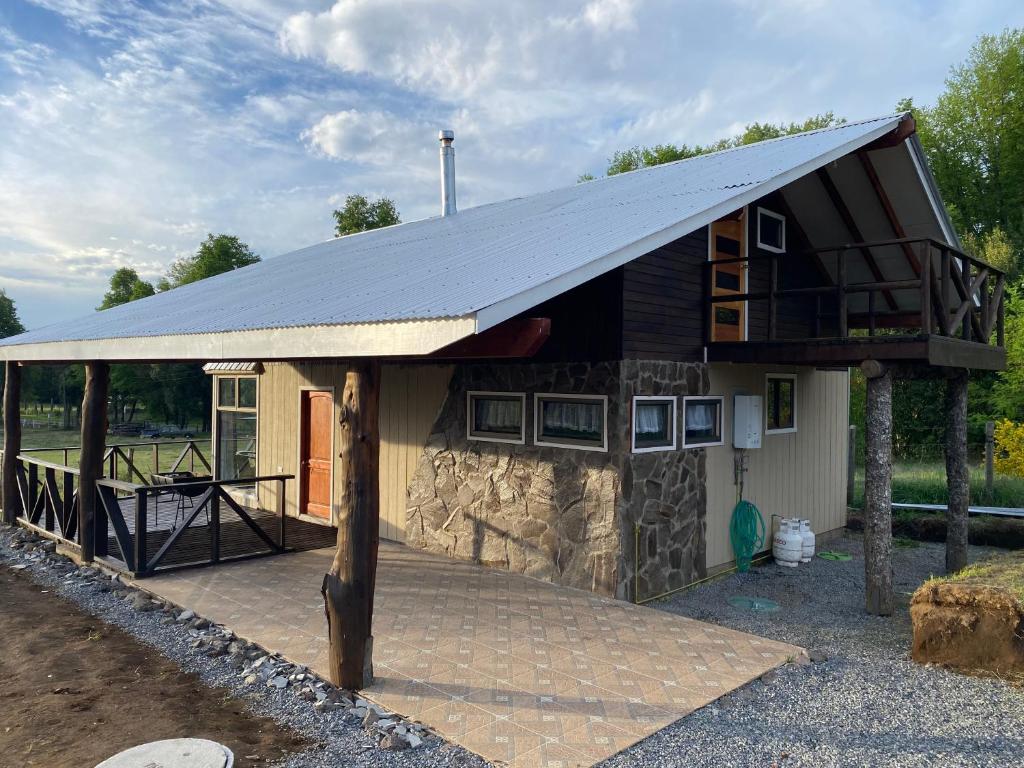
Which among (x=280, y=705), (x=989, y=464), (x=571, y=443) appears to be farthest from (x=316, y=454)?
(x=989, y=464)

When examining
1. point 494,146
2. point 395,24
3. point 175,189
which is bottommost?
point 175,189

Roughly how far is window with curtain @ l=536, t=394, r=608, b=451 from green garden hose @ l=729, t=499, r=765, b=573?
2255mm

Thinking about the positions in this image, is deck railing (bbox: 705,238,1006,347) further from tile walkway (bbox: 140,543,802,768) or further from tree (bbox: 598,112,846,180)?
tree (bbox: 598,112,846,180)

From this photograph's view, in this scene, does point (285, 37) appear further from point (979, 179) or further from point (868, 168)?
point (979, 179)

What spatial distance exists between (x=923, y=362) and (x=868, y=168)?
2.70 metres

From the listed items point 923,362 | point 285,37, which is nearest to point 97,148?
point 285,37

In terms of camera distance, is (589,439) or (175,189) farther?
(175,189)

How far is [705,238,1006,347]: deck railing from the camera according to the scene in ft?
20.9

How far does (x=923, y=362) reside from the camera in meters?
6.36

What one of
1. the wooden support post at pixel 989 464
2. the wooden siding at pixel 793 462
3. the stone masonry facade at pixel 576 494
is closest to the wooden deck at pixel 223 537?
the stone masonry facade at pixel 576 494

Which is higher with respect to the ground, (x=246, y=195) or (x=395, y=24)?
(x=395, y=24)

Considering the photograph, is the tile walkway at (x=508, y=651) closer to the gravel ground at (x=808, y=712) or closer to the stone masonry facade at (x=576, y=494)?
the gravel ground at (x=808, y=712)

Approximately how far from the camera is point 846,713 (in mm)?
4320

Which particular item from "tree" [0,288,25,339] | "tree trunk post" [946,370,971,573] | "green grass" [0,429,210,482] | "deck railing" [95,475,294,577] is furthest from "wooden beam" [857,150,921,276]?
"tree" [0,288,25,339]
